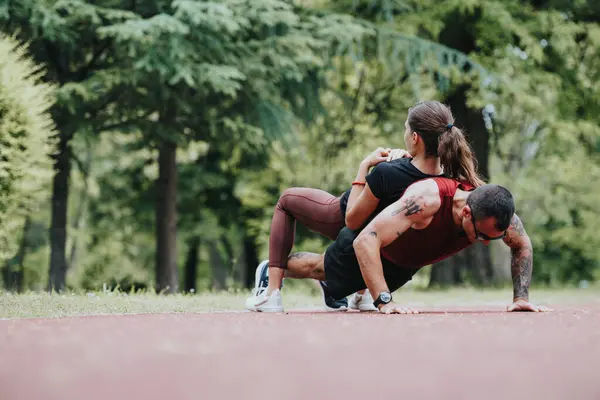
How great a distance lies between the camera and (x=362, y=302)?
706 cm

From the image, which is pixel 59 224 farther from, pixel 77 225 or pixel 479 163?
pixel 77 225

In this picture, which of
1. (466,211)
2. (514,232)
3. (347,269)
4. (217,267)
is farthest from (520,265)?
(217,267)

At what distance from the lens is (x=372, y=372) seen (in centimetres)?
315

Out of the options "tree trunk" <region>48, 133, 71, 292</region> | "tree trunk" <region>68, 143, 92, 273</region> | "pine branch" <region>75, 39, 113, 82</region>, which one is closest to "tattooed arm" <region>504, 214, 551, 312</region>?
"pine branch" <region>75, 39, 113, 82</region>

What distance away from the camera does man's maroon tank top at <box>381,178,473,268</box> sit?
6.05 m

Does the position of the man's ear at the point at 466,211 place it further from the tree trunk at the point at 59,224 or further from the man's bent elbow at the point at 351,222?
the tree trunk at the point at 59,224

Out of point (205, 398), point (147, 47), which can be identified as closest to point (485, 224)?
point (205, 398)

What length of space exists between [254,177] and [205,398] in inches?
704

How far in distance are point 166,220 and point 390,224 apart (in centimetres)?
1108

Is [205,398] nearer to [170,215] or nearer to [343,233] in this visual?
[343,233]

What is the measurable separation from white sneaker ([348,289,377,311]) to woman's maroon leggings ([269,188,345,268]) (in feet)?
1.93

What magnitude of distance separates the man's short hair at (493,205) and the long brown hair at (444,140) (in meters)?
0.44

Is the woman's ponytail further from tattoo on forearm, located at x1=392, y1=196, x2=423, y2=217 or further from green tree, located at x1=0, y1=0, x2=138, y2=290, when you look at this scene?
green tree, located at x1=0, y1=0, x2=138, y2=290

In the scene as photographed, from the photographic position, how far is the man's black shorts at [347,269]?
6498mm
